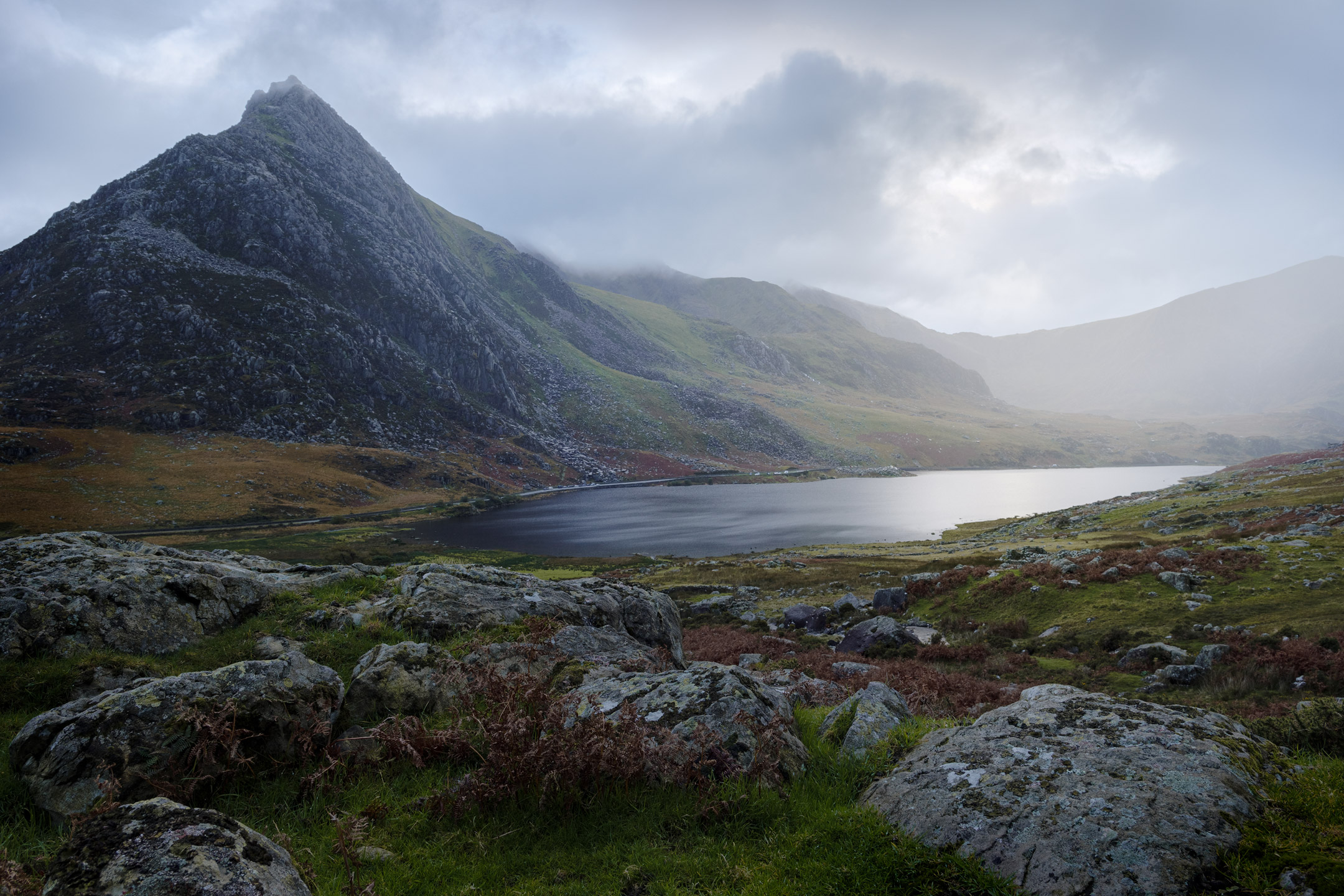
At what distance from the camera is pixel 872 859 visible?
5.62 metres

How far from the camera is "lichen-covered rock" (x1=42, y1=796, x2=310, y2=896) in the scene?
12.2ft

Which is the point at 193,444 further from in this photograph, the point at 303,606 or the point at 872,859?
the point at 872,859

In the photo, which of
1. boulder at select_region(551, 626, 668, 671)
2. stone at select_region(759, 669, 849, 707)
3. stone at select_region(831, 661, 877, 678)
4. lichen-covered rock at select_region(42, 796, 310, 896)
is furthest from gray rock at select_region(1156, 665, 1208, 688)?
lichen-covered rock at select_region(42, 796, 310, 896)

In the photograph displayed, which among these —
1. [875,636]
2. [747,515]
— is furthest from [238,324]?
[875,636]

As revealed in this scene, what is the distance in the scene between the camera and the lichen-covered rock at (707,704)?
7793mm

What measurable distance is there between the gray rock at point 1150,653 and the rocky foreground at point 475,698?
36.0ft

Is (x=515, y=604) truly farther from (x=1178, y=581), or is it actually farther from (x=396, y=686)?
(x=1178, y=581)

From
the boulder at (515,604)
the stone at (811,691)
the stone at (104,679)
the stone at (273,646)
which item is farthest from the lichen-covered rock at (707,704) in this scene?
the stone at (104,679)

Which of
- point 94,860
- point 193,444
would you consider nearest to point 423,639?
point 94,860

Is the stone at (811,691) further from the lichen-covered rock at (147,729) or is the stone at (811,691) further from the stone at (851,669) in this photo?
the lichen-covered rock at (147,729)

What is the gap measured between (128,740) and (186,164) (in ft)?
768

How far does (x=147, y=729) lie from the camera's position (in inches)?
264

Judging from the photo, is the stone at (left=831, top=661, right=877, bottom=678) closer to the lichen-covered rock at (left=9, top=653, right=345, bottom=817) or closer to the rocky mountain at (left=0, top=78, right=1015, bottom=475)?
the lichen-covered rock at (left=9, top=653, right=345, bottom=817)

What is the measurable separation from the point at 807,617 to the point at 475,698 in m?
23.3
